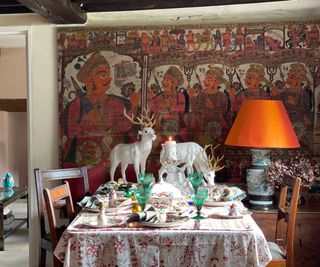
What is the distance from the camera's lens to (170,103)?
3604 millimetres

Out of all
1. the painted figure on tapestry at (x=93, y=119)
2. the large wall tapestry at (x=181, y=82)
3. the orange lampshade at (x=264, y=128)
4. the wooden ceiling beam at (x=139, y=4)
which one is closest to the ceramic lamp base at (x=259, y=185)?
the orange lampshade at (x=264, y=128)

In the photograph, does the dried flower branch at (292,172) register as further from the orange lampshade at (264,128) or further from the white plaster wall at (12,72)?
the white plaster wall at (12,72)

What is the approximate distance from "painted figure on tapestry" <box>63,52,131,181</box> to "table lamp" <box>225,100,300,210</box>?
101 centimetres

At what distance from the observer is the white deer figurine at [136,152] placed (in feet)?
10.6

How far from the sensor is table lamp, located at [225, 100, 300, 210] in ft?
9.96

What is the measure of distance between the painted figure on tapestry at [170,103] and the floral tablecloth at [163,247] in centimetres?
164

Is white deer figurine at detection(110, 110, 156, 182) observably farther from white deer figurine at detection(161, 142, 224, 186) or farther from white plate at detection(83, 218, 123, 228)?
white plate at detection(83, 218, 123, 228)

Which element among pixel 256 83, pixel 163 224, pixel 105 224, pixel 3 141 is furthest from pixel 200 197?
pixel 3 141

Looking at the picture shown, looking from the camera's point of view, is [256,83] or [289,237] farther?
[256,83]

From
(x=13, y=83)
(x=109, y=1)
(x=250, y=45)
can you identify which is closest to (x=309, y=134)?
(x=250, y=45)

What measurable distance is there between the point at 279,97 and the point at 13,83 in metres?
4.42

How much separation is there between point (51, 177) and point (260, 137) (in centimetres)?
149

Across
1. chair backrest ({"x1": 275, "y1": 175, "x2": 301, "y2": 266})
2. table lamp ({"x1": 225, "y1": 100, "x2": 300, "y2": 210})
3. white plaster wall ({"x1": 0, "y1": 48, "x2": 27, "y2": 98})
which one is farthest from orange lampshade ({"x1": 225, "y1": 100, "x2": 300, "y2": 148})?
white plaster wall ({"x1": 0, "y1": 48, "x2": 27, "y2": 98})

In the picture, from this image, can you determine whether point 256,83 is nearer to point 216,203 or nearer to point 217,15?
point 217,15
